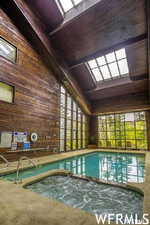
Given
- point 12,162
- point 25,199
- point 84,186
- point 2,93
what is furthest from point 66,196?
point 2,93

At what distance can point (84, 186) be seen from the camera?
334cm

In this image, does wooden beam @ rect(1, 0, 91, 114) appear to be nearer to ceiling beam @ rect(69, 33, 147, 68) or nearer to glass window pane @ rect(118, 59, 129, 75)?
ceiling beam @ rect(69, 33, 147, 68)

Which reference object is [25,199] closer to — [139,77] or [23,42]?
[23,42]

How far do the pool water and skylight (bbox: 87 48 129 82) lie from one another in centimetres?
745

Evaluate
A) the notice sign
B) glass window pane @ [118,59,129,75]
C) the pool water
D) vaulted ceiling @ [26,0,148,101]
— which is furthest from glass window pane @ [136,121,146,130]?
the notice sign

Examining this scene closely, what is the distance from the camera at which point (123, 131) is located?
11.4 m

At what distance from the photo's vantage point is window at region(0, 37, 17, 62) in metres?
5.56

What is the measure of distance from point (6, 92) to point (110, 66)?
22.2 feet

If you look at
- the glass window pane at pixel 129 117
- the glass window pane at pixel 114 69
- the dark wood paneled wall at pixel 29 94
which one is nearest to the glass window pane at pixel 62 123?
the dark wood paneled wall at pixel 29 94

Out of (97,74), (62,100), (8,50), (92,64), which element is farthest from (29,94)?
(97,74)

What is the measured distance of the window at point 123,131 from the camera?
10.6m

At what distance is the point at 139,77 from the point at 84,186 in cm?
799

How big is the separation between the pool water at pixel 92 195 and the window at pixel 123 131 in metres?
8.44

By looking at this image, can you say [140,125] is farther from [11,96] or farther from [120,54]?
[11,96]
